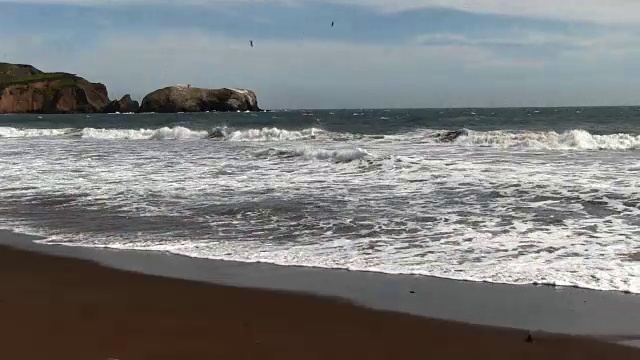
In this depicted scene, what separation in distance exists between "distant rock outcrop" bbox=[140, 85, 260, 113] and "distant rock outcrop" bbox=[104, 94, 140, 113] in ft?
9.76

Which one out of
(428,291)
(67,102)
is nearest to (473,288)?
(428,291)

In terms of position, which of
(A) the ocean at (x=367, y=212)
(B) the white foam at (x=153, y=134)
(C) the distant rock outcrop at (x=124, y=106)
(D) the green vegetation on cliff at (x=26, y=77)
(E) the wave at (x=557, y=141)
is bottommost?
(A) the ocean at (x=367, y=212)

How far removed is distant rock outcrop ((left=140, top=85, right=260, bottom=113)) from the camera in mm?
100812

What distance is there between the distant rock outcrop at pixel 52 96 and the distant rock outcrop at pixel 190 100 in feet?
36.3

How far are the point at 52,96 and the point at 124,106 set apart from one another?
12.5 m

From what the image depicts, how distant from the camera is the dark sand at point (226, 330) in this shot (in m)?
4.18

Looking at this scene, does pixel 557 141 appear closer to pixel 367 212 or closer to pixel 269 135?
pixel 269 135

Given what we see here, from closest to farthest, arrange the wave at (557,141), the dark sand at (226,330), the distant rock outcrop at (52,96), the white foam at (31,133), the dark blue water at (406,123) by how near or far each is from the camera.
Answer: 1. the dark sand at (226,330)
2. the wave at (557,141)
3. the dark blue water at (406,123)
4. the white foam at (31,133)
5. the distant rock outcrop at (52,96)

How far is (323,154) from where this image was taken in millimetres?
17656

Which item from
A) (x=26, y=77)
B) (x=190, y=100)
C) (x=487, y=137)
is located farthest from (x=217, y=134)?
(x=26, y=77)

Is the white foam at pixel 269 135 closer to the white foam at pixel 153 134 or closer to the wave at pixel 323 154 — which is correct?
the white foam at pixel 153 134

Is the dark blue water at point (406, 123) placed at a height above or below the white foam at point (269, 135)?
above

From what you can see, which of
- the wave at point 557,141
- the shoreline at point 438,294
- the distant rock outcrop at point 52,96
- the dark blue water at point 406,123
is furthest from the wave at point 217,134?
the distant rock outcrop at point 52,96

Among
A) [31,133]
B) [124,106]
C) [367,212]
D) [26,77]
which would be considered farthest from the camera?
[26,77]
